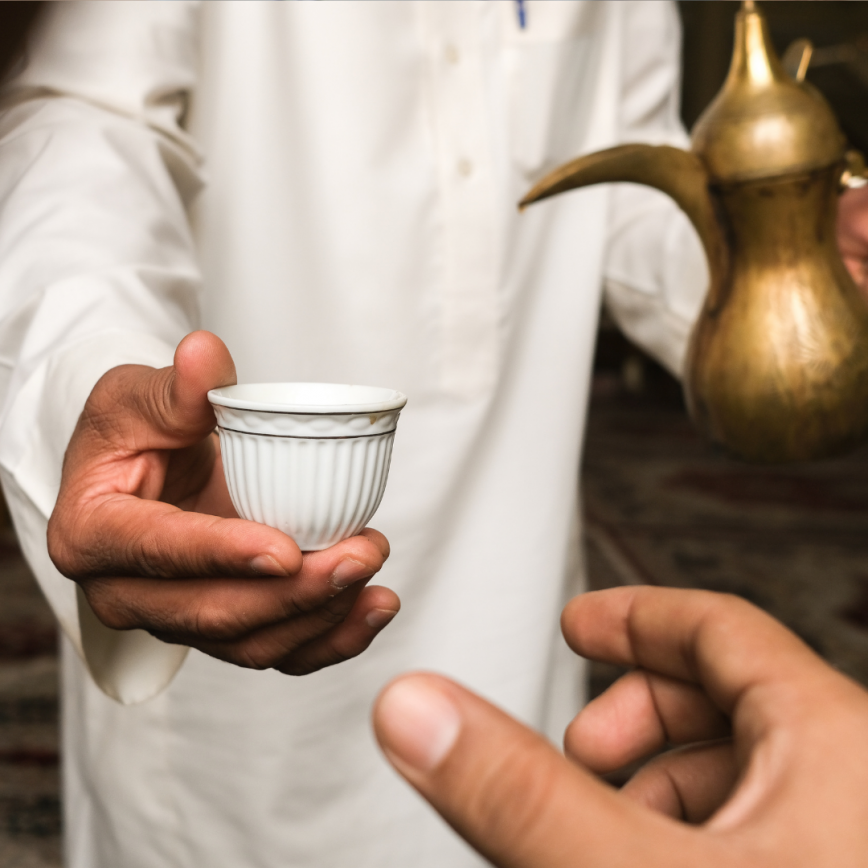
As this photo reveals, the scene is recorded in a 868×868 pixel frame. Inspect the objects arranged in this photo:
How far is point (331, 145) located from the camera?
0.71 m

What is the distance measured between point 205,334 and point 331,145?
0.40 meters

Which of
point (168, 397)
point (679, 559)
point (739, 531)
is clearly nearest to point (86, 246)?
point (168, 397)

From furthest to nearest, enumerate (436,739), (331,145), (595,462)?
(595,462) → (331,145) → (436,739)

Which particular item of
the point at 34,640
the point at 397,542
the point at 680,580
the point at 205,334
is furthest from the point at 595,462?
the point at 205,334

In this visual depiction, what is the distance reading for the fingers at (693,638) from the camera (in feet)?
0.94

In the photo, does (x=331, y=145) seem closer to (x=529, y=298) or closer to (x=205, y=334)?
(x=529, y=298)

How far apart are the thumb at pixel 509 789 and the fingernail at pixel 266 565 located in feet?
0.33

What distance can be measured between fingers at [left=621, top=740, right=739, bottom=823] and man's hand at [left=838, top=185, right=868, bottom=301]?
0.43 m

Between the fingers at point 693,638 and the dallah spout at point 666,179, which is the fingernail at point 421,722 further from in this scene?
the dallah spout at point 666,179

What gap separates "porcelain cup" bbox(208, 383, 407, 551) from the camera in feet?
1.16

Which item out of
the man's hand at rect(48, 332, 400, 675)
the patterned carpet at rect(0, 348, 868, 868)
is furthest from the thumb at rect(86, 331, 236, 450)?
the patterned carpet at rect(0, 348, 868, 868)

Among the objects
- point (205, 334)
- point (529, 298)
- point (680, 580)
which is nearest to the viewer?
point (205, 334)

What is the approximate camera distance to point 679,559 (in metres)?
2.02

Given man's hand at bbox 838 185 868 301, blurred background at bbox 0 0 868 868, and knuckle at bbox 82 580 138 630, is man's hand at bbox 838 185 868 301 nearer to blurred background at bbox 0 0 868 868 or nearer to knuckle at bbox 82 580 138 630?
blurred background at bbox 0 0 868 868
